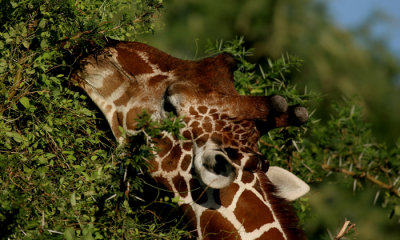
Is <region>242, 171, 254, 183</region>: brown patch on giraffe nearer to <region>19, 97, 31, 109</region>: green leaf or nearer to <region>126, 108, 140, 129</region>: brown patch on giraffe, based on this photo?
<region>126, 108, 140, 129</region>: brown patch on giraffe

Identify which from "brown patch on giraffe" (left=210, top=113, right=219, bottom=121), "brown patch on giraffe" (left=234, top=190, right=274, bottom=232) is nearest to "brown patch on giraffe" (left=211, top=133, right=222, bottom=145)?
"brown patch on giraffe" (left=210, top=113, right=219, bottom=121)

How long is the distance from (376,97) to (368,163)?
24.5ft

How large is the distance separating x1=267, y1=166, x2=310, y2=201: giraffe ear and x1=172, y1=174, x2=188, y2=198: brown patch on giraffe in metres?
0.57

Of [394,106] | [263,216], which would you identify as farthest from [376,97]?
[263,216]

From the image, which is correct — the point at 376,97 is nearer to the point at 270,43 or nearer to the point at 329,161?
the point at 270,43

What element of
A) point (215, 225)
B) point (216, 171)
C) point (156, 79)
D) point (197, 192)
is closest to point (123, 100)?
point (156, 79)

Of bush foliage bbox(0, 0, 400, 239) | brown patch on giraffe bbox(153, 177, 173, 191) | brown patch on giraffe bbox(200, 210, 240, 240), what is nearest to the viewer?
bush foliage bbox(0, 0, 400, 239)

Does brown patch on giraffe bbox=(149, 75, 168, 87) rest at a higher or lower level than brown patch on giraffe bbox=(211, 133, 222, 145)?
higher

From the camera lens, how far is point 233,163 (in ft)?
11.0

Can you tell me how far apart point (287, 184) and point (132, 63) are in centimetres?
125

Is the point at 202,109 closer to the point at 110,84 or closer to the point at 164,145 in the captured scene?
the point at 164,145

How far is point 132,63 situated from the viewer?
12.6 ft

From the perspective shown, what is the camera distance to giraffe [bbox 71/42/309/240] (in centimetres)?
340

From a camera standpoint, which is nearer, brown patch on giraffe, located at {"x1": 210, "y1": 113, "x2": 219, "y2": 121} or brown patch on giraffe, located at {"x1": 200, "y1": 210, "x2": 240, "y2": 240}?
brown patch on giraffe, located at {"x1": 200, "y1": 210, "x2": 240, "y2": 240}
